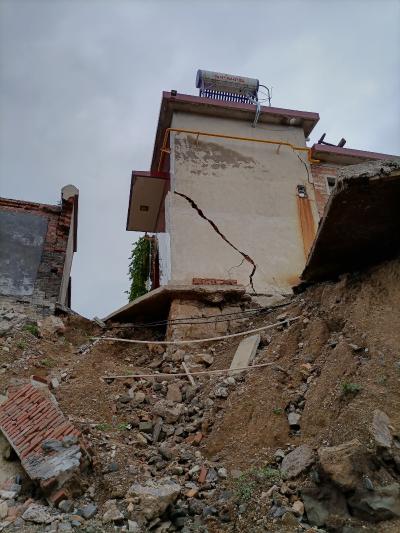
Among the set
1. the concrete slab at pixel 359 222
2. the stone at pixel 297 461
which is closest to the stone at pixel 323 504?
the stone at pixel 297 461

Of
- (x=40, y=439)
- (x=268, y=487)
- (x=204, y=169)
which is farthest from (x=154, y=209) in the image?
(x=268, y=487)

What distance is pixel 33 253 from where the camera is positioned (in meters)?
9.31

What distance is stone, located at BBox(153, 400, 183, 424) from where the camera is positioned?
19.4 feet

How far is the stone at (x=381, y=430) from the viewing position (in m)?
4.07

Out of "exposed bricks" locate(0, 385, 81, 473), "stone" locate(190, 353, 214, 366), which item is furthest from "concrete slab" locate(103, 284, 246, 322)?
"exposed bricks" locate(0, 385, 81, 473)

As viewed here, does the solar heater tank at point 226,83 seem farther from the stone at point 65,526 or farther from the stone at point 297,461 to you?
the stone at point 65,526

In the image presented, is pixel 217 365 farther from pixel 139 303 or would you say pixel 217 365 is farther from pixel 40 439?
pixel 40 439

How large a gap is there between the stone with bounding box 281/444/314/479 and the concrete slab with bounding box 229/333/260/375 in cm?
196

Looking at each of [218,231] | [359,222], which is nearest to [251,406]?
[359,222]

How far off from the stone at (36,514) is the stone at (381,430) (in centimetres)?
291

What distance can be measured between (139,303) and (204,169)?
135 inches

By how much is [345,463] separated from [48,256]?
714cm

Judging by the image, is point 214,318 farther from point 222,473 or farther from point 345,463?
point 345,463

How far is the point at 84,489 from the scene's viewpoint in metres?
4.43
